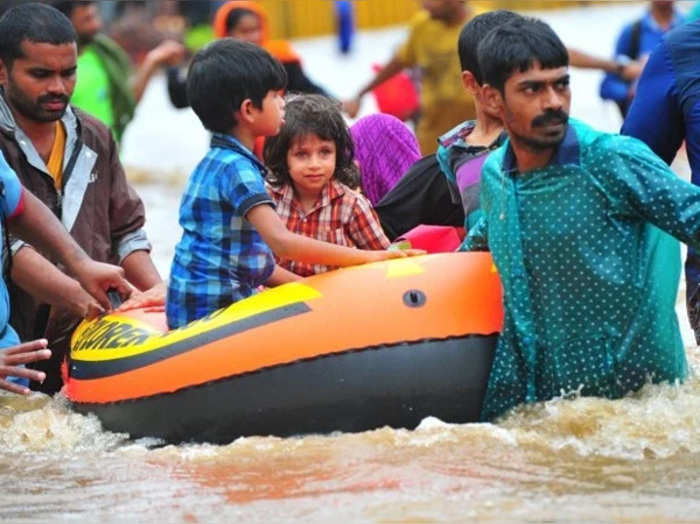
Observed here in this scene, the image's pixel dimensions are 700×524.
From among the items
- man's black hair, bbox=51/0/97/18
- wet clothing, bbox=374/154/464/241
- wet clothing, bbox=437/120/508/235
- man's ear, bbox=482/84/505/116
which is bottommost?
wet clothing, bbox=374/154/464/241

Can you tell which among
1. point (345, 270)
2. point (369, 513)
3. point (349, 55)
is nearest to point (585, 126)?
point (345, 270)

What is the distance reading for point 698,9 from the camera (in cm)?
765

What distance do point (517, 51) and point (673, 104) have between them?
982 millimetres

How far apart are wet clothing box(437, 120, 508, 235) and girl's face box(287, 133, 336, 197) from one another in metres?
0.41

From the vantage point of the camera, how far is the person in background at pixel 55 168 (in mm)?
7605

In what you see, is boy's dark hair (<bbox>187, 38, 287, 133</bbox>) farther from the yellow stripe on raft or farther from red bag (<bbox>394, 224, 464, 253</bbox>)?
red bag (<bbox>394, 224, 464, 253</bbox>)

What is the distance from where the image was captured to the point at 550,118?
20.2ft

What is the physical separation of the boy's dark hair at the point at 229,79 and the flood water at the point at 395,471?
1163mm

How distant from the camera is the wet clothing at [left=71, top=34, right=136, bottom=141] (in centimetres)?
1276

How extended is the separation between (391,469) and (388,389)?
35 cm

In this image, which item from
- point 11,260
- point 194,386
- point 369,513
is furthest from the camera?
point 11,260

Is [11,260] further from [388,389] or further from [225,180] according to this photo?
[388,389]

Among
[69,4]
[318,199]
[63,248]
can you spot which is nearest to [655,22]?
[69,4]

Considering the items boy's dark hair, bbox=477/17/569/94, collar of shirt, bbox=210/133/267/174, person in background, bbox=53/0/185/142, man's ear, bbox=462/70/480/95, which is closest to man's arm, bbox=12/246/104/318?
collar of shirt, bbox=210/133/267/174
